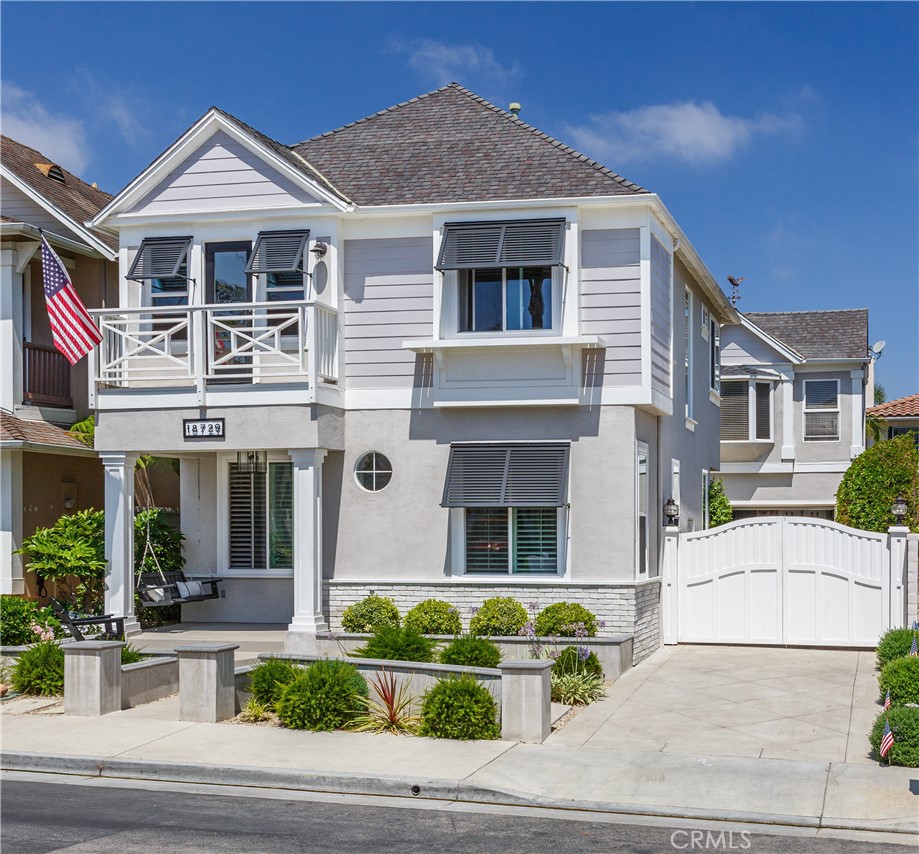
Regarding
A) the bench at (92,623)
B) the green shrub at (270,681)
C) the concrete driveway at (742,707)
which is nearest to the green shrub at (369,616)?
the bench at (92,623)

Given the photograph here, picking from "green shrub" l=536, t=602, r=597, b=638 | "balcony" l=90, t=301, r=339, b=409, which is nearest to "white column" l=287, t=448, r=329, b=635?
"balcony" l=90, t=301, r=339, b=409

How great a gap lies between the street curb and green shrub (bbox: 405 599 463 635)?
564 centimetres

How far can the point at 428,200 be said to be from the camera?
57.6 feet

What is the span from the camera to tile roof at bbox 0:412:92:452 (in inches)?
731

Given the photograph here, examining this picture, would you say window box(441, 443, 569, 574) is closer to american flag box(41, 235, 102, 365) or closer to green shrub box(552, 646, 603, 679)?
green shrub box(552, 646, 603, 679)

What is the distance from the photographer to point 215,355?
18078 mm

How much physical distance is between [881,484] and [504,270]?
998 centimetres

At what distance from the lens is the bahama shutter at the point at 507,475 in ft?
55.1

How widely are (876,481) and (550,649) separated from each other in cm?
1047

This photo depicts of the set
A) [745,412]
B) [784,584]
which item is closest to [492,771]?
[784,584]

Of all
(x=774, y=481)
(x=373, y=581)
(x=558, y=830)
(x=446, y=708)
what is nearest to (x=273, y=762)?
(x=446, y=708)

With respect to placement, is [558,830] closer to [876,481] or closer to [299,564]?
[299,564]

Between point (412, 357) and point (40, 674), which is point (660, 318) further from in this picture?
point (40, 674)

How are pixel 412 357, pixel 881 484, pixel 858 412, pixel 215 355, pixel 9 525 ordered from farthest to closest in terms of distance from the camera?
pixel 858 412, pixel 881 484, pixel 9 525, pixel 215 355, pixel 412 357
